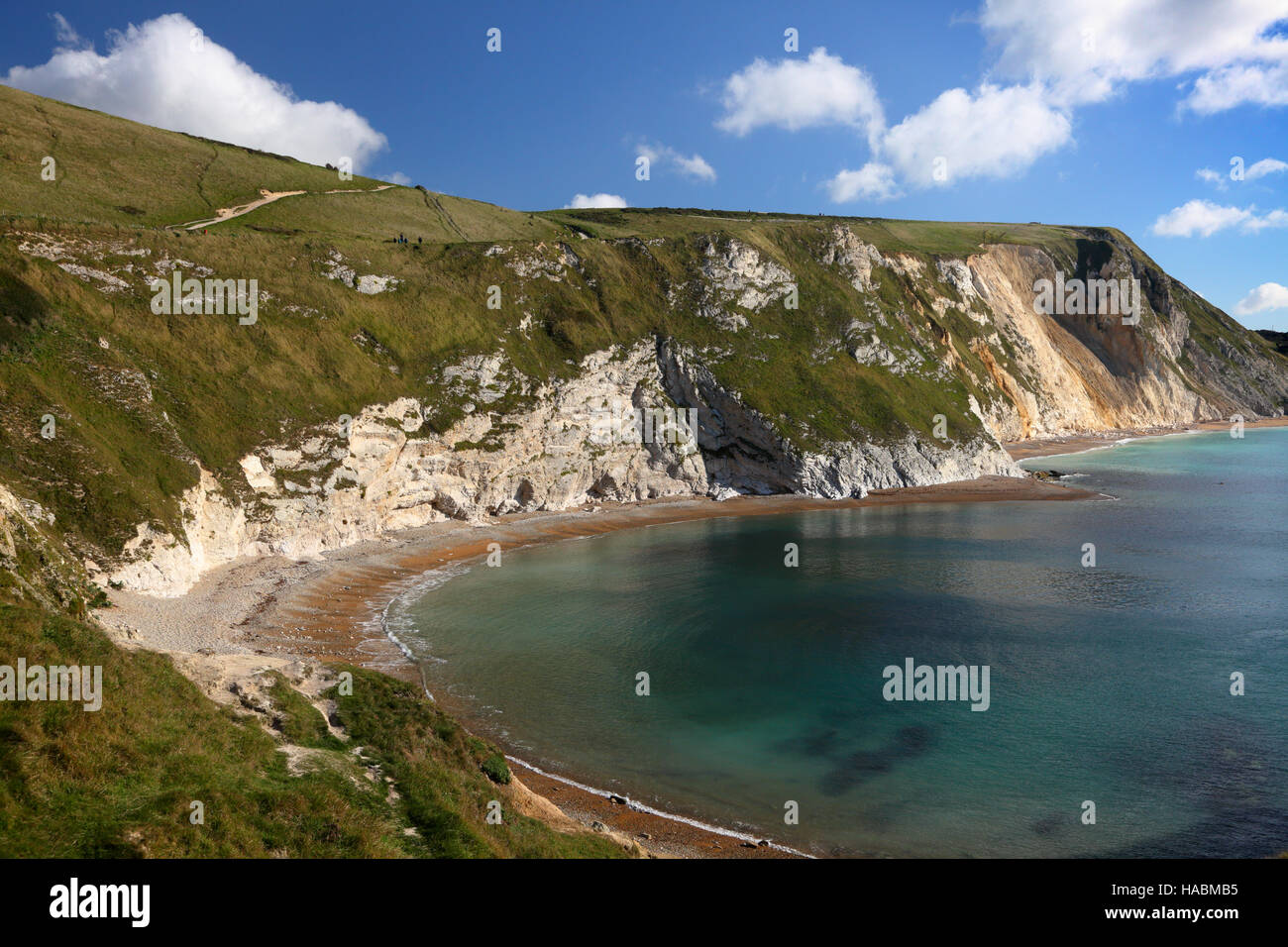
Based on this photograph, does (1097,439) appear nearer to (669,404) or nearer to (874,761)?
(669,404)

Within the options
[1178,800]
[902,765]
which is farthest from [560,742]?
[1178,800]

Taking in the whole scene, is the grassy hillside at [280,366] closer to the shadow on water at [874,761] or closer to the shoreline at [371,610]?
the shoreline at [371,610]

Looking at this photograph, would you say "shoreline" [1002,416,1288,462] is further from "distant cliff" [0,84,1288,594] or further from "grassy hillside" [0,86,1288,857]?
"grassy hillside" [0,86,1288,857]

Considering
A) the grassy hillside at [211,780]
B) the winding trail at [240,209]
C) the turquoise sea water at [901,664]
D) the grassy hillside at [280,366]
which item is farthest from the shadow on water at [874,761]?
the winding trail at [240,209]

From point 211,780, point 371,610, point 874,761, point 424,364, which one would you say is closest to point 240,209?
point 424,364

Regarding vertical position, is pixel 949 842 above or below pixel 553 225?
below

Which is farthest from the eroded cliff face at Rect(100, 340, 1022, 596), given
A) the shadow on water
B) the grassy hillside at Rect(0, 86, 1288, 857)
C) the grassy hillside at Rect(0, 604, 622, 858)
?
the shadow on water

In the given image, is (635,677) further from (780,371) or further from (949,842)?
(780,371)
